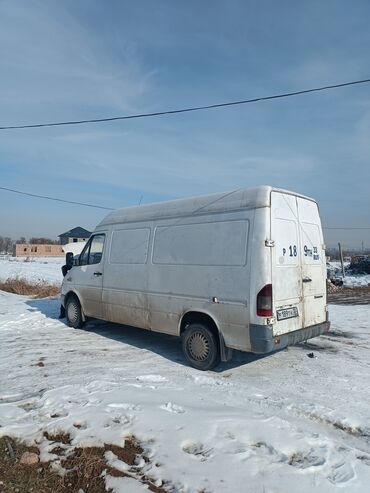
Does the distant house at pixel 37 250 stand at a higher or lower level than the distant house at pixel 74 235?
lower

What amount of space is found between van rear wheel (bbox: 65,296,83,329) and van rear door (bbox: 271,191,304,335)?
517cm

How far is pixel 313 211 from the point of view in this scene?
22.5 feet

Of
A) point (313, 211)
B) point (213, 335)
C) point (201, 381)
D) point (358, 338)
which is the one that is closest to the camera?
point (201, 381)

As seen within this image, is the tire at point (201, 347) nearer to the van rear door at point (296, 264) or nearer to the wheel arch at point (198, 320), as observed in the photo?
the wheel arch at point (198, 320)

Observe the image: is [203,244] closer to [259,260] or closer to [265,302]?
[259,260]

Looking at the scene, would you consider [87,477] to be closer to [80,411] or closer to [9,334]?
[80,411]

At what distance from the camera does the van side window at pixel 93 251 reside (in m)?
8.73

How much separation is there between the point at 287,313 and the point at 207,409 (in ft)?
6.77

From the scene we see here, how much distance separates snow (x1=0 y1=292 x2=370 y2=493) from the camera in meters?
3.27

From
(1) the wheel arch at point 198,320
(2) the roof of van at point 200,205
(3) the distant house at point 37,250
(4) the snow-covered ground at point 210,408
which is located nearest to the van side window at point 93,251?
→ (2) the roof of van at point 200,205

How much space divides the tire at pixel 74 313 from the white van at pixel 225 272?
1.66 m

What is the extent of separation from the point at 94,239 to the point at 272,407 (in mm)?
5573

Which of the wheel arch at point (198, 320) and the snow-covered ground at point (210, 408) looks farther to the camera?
the wheel arch at point (198, 320)

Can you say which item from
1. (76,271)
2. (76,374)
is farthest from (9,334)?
(76,374)
